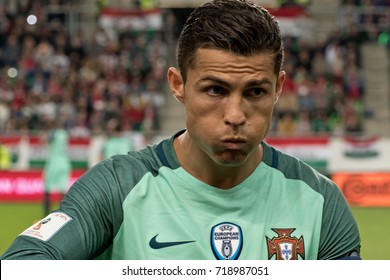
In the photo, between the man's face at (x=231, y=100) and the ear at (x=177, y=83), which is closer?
the man's face at (x=231, y=100)

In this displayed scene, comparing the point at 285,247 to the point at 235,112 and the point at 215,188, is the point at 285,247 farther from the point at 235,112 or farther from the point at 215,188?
the point at 235,112

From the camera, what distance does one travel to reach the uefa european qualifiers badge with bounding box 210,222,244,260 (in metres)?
2.83

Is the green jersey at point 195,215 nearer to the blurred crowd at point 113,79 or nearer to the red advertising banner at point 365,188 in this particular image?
the red advertising banner at point 365,188

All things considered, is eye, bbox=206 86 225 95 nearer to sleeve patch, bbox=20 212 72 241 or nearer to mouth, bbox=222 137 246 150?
mouth, bbox=222 137 246 150

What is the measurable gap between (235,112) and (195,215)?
418mm

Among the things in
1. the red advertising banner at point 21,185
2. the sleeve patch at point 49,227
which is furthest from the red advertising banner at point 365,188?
the sleeve patch at point 49,227

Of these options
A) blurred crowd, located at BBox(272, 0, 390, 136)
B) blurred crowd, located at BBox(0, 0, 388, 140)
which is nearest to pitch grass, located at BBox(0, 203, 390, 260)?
blurred crowd, located at BBox(0, 0, 388, 140)

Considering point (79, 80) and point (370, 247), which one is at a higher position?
point (79, 80)

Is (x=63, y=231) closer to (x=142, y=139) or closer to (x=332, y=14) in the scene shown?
(x=142, y=139)

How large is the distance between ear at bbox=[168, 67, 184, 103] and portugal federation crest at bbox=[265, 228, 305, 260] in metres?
0.57

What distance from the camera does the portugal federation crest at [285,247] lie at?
2850 millimetres

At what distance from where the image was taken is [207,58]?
277cm
